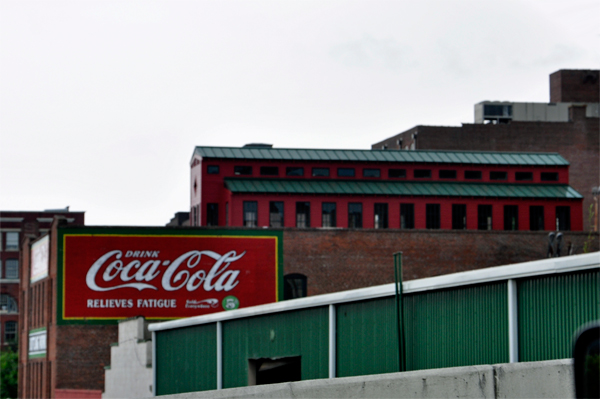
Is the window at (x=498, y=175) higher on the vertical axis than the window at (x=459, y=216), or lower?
higher

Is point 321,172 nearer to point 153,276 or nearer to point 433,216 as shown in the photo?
point 433,216

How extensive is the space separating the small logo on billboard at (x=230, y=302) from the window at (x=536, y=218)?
21402 mm

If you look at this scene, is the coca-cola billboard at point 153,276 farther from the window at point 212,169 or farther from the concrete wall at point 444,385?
the concrete wall at point 444,385

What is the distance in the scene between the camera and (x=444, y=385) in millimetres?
10156

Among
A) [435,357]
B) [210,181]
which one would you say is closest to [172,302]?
[210,181]

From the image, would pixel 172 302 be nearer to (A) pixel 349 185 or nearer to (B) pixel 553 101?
(A) pixel 349 185

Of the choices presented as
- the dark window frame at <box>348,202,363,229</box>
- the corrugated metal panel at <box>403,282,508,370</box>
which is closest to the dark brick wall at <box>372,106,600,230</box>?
the dark window frame at <box>348,202,363,229</box>

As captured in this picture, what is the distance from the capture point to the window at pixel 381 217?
2354 inches

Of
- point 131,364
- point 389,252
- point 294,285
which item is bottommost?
point 131,364

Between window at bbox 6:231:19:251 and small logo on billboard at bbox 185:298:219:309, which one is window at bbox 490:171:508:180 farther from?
window at bbox 6:231:19:251

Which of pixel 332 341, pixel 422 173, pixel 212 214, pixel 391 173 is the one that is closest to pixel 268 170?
pixel 212 214

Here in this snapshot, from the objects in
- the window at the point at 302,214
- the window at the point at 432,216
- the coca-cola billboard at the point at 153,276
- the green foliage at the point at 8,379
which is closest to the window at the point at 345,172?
the window at the point at 302,214

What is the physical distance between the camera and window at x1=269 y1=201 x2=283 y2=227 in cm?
5850

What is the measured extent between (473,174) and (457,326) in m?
47.3
